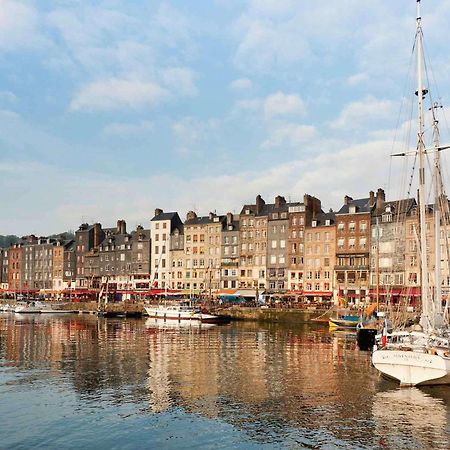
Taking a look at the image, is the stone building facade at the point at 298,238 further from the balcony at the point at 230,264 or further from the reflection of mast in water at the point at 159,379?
the reflection of mast in water at the point at 159,379

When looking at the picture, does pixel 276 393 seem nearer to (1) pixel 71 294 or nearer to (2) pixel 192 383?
(2) pixel 192 383

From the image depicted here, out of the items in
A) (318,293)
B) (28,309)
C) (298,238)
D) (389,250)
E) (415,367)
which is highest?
(298,238)

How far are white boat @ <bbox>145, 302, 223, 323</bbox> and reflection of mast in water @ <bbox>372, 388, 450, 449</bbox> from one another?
171ft

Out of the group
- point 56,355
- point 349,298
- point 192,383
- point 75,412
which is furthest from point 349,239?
point 75,412

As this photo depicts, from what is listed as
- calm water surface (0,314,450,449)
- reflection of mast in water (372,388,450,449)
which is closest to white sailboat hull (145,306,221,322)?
calm water surface (0,314,450,449)

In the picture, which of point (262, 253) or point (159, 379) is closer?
point (159, 379)

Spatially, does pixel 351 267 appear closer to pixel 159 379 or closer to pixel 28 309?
pixel 28 309

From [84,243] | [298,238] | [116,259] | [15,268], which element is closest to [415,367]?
[298,238]

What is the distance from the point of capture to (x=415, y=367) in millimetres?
28391

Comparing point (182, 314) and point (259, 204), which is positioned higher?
point (259, 204)

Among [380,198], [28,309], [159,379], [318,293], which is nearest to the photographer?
[159,379]

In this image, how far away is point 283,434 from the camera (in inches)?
811

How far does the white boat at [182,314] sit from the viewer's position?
79.1 m

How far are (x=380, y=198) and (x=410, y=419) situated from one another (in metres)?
71.0
